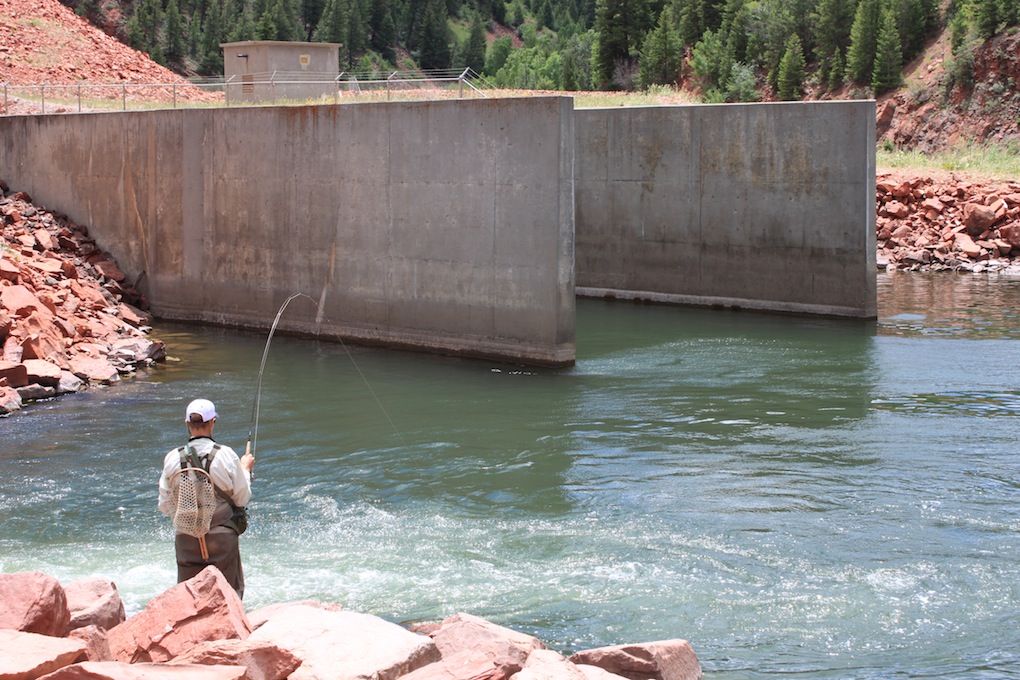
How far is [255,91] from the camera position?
88.6 ft

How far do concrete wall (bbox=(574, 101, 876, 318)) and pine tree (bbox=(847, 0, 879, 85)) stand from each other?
96.8 ft

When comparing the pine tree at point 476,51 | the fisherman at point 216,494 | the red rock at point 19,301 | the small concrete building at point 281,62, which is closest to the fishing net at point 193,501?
the fisherman at point 216,494

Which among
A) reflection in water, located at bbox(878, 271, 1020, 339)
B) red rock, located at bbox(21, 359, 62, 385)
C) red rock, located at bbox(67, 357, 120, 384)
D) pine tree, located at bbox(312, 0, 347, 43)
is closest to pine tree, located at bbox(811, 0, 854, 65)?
reflection in water, located at bbox(878, 271, 1020, 339)

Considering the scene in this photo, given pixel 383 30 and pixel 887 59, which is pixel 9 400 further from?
pixel 383 30

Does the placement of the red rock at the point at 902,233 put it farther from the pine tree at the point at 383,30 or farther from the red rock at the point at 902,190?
the pine tree at the point at 383,30

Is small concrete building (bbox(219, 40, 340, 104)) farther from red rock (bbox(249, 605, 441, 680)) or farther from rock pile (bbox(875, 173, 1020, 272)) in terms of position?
red rock (bbox(249, 605, 441, 680))

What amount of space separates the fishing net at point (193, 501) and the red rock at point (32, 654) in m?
1.39

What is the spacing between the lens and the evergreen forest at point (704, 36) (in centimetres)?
5206

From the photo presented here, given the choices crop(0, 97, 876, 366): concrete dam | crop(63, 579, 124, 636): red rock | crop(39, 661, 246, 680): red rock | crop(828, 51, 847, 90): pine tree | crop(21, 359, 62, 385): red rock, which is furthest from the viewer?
crop(828, 51, 847, 90): pine tree

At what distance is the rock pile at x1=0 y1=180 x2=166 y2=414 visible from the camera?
17219 mm

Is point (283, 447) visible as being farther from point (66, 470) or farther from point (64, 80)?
point (64, 80)

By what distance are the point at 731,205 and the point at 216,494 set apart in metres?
18.8

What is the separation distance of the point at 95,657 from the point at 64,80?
119 feet

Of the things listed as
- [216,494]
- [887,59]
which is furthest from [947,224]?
[216,494]
